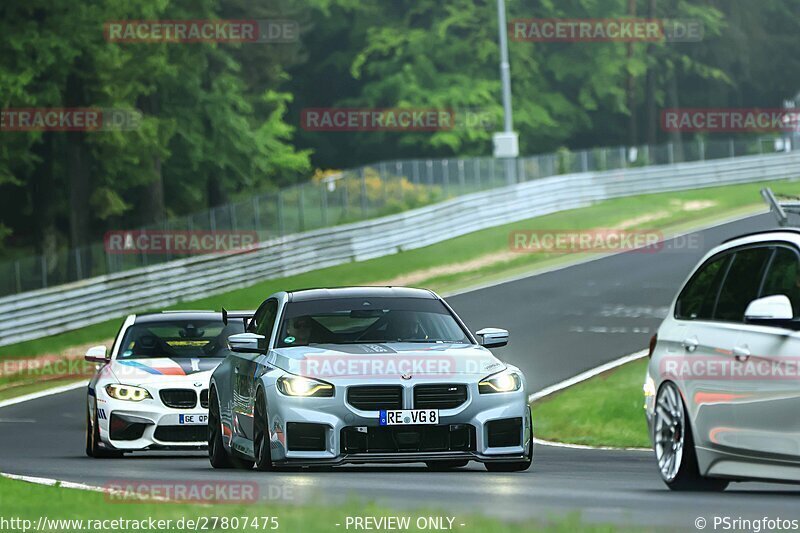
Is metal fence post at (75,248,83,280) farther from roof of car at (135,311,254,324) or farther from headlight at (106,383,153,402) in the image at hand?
headlight at (106,383,153,402)

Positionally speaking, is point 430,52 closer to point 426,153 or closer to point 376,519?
point 426,153

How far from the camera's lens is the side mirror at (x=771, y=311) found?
31.2 ft

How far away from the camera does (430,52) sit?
80.1 m

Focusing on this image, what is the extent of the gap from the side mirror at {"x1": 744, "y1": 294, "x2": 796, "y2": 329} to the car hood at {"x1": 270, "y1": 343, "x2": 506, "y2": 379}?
3.59 m

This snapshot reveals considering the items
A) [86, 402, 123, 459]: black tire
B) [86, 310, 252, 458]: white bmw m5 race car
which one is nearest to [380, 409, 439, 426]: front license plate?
[86, 310, 252, 458]: white bmw m5 race car

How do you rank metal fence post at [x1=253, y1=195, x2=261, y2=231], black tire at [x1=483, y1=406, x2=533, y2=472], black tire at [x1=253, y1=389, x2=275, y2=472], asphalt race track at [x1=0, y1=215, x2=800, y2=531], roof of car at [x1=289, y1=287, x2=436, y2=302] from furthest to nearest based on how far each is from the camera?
1. metal fence post at [x1=253, y1=195, x2=261, y2=231]
2. roof of car at [x1=289, y1=287, x2=436, y2=302]
3. black tire at [x1=483, y1=406, x2=533, y2=472]
4. black tire at [x1=253, y1=389, x2=275, y2=472]
5. asphalt race track at [x1=0, y1=215, x2=800, y2=531]

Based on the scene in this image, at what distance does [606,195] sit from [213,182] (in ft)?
41.5

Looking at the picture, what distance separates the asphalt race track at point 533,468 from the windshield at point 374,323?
1036 mm

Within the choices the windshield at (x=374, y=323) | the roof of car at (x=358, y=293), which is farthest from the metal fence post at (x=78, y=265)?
the windshield at (x=374, y=323)

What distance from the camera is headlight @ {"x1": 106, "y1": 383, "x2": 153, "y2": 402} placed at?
57.5ft

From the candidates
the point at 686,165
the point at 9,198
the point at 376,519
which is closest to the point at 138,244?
the point at 9,198

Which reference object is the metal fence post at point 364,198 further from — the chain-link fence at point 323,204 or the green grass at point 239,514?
the green grass at point 239,514

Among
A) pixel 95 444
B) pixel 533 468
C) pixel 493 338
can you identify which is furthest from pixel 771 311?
pixel 95 444

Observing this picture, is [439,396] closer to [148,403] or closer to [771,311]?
[771,311]
